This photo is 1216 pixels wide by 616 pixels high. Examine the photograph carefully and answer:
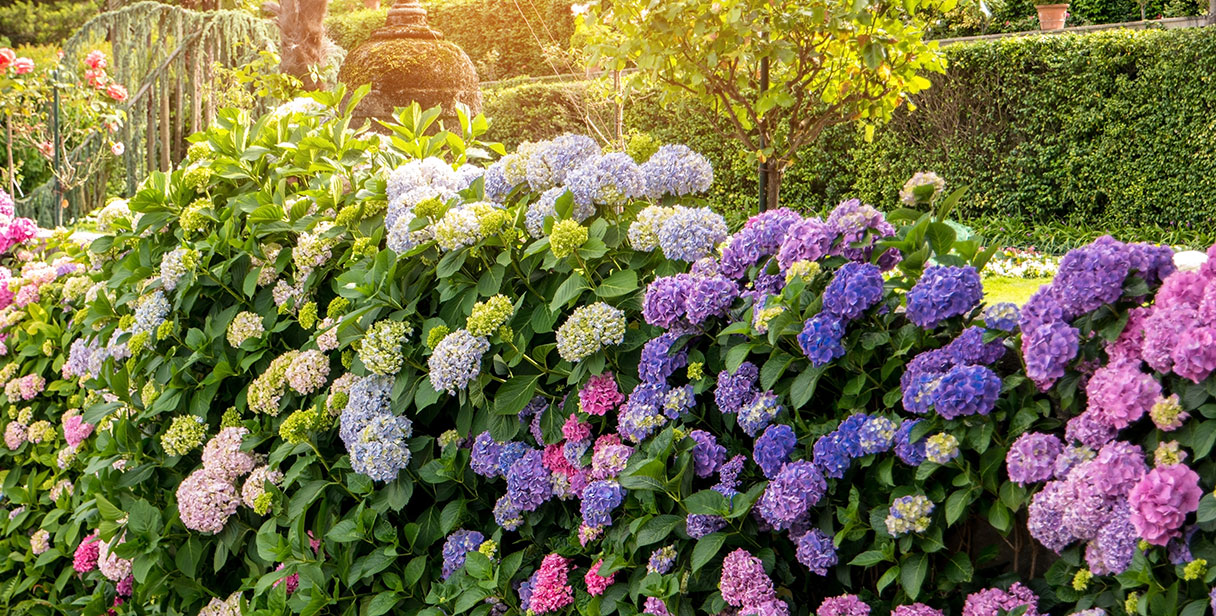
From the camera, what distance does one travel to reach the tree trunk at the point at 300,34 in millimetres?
5520

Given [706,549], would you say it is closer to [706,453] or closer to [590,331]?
[706,453]

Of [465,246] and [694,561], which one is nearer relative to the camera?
[694,561]

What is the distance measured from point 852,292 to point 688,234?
14.5 inches

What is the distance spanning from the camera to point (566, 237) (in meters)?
1.89

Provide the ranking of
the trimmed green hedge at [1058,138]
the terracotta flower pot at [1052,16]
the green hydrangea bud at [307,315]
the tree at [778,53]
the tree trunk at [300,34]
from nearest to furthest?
the green hydrangea bud at [307,315] → the tree at [778,53] → the tree trunk at [300,34] → the trimmed green hedge at [1058,138] → the terracotta flower pot at [1052,16]

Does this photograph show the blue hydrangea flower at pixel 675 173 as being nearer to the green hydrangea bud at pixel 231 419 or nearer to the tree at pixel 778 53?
the green hydrangea bud at pixel 231 419

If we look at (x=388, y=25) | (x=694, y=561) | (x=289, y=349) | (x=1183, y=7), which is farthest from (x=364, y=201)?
(x=1183, y=7)

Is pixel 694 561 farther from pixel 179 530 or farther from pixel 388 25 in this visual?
pixel 388 25

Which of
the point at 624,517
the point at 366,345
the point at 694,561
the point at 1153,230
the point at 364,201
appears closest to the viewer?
the point at 694,561

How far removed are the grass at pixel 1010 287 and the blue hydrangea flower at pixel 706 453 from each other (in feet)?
17.5

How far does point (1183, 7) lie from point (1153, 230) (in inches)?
221

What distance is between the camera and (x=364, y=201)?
7.64ft

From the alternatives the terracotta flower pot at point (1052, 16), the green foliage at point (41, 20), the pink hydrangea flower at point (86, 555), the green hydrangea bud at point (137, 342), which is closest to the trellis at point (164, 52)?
the pink hydrangea flower at point (86, 555)

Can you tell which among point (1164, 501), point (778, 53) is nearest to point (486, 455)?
point (1164, 501)
